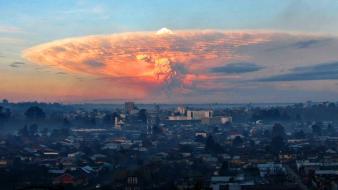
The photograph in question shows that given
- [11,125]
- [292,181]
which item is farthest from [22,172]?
[11,125]

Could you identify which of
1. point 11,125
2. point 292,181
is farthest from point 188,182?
point 11,125

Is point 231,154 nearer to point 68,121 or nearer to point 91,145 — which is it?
point 91,145

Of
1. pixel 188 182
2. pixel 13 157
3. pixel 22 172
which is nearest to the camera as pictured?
pixel 188 182

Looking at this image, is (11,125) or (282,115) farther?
(282,115)

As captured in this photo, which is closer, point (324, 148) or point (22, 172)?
point (22, 172)

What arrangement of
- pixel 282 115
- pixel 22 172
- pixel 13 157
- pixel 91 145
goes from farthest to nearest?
1. pixel 282 115
2. pixel 91 145
3. pixel 13 157
4. pixel 22 172

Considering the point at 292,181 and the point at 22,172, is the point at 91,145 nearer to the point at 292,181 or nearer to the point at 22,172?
the point at 22,172

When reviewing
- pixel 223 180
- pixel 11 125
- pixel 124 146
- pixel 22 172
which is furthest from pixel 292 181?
pixel 11 125

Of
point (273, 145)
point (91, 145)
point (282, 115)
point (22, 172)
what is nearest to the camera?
point (22, 172)

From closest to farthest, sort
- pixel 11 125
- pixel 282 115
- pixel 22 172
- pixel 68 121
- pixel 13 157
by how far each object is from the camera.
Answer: pixel 22 172, pixel 13 157, pixel 11 125, pixel 68 121, pixel 282 115
